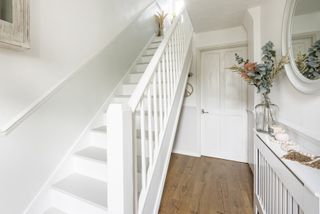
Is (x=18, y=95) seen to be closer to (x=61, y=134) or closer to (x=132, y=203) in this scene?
(x=61, y=134)

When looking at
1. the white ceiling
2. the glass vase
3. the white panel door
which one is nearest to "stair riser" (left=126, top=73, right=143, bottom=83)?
the white ceiling

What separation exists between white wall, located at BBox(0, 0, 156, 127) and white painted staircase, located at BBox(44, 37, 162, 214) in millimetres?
667

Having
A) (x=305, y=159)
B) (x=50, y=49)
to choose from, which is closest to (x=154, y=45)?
(x=50, y=49)

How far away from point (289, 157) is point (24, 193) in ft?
6.05

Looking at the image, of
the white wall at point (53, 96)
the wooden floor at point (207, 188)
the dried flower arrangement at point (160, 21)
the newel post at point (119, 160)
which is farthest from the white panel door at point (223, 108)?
the newel post at point (119, 160)

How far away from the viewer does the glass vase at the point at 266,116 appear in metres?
1.59

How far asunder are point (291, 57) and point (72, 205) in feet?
6.89

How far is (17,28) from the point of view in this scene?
1081mm

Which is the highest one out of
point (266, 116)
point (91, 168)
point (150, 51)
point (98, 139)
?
point (150, 51)

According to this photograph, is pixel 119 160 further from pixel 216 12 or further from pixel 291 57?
pixel 216 12

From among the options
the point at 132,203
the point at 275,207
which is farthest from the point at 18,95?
the point at 275,207

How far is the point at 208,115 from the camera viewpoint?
10.7ft

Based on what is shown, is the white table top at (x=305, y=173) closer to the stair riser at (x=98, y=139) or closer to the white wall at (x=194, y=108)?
the stair riser at (x=98, y=139)

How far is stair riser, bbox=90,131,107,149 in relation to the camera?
179 centimetres
